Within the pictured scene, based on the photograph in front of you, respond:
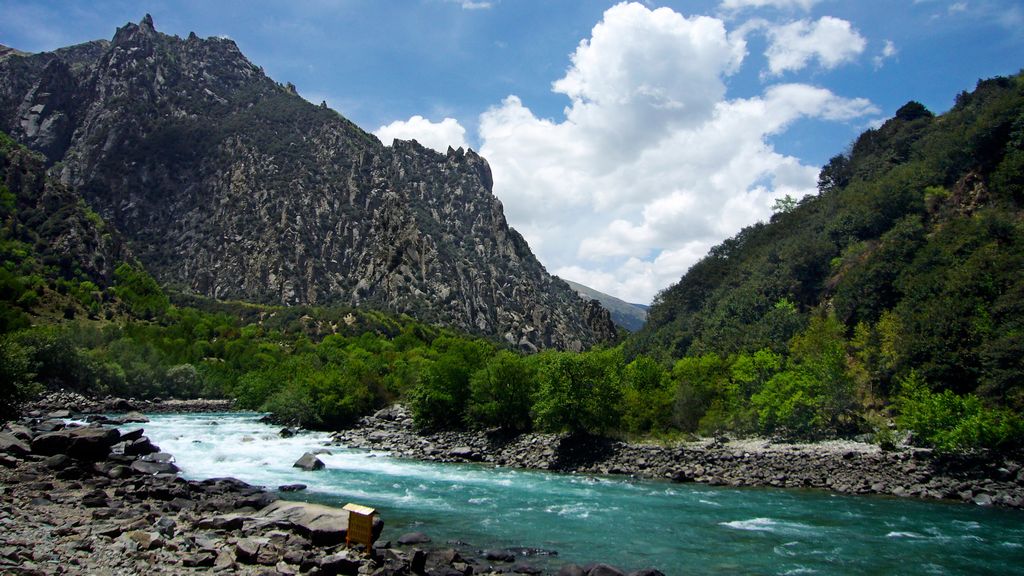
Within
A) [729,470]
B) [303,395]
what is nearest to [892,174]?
[729,470]

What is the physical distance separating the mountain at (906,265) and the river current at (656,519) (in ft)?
53.5

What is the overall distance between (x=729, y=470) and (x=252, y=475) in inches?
1242

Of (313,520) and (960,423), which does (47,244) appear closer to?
(313,520)

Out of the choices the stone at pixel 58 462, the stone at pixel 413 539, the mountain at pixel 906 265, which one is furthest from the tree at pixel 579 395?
the stone at pixel 58 462

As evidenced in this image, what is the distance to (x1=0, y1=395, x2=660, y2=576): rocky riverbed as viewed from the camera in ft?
51.0

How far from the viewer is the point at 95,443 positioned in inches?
1193

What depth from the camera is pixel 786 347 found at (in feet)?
238

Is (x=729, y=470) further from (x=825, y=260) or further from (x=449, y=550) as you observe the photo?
(x=825, y=260)

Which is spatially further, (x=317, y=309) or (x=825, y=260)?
(x=317, y=309)

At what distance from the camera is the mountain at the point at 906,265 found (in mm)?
42688

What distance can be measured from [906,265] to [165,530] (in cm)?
6938

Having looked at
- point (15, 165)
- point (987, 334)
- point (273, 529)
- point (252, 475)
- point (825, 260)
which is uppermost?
point (15, 165)

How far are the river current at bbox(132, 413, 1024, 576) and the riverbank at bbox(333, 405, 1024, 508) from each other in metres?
2.20

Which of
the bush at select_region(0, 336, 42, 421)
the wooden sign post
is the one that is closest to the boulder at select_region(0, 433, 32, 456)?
the bush at select_region(0, 336, 42, 421)
